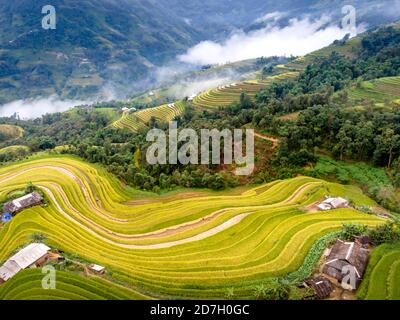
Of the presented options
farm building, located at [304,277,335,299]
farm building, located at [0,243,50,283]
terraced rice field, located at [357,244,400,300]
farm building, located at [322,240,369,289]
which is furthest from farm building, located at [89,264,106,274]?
terraced rice field, located at [357,244,400,300]

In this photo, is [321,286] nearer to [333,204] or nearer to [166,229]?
[333,204]

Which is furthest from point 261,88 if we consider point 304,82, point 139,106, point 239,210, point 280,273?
point 280,273

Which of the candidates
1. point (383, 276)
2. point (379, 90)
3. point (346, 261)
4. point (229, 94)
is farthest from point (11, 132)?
point (383, 276)

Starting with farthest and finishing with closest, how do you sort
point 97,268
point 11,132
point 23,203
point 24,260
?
point 11,132, point 23,203, point 24,260, point 97,268

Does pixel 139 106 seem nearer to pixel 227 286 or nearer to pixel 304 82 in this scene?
pixel 304 82

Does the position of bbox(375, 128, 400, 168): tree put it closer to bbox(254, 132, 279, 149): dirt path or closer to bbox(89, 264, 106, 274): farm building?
bbox(254, 132, 279, 149): dirt path
